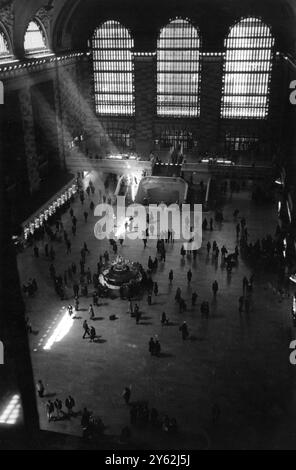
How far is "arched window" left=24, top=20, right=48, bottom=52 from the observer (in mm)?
28837

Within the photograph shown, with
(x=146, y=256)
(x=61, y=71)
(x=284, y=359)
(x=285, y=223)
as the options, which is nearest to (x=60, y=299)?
(x=146, y=256)

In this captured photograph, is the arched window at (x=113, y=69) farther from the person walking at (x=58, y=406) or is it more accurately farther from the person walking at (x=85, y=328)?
the person walking at (x=58, y=406)

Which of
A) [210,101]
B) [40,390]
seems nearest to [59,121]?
[210,101]

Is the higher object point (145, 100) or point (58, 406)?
point (145, 100)

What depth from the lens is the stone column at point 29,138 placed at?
2734 centimetres

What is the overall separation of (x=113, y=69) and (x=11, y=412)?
31.1m

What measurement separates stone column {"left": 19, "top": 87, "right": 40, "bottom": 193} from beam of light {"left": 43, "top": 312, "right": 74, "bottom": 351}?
1259cm

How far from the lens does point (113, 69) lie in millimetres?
38406

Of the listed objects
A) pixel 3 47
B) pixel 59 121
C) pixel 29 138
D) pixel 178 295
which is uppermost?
pixel 3 47

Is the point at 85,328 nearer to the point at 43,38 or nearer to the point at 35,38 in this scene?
the point at 35,38

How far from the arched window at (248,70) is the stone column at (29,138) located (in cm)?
1645

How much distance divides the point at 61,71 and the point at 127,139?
29.5ft

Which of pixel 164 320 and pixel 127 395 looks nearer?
pixel 127 395

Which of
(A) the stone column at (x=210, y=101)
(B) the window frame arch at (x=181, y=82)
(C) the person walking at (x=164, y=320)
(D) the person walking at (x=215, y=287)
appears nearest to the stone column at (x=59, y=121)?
(B) the window frame arch at (x=181, y=82)
